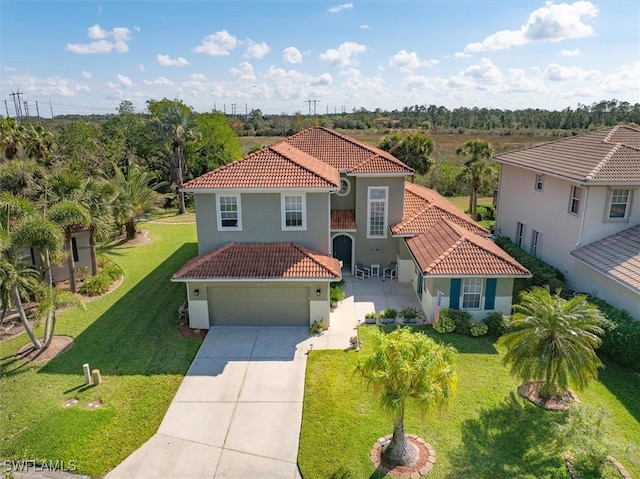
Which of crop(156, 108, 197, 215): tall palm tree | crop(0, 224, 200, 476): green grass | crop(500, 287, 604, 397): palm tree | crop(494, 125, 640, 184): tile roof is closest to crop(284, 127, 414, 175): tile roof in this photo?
crop(494, 125, 640, 184): tile roof

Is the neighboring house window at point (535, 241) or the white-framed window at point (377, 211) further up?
the white-framed window at point (377, 211)

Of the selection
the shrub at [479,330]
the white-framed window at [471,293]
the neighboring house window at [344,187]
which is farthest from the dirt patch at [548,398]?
the neighboring house window at [344,187]

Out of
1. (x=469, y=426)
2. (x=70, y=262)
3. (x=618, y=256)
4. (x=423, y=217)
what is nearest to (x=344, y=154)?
(x=423, y=217)

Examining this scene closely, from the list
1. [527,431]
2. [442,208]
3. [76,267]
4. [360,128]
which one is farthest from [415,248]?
[360,128]

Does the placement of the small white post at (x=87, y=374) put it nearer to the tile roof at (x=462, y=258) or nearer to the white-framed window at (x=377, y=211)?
the tile roof at (x=462, y=258)

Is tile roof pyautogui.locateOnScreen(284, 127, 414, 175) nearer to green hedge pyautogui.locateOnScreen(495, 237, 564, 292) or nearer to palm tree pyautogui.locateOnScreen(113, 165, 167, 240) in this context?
green hedge pyautogui.locateOnScreen(495, 237, 564, 292)

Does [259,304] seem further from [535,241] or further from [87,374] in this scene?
[535,241]
